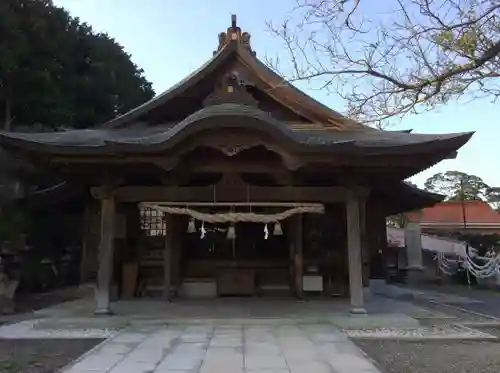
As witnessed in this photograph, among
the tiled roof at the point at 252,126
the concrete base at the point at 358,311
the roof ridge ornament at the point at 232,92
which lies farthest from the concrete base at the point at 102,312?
the roof ridge ornament at the point at 232,92

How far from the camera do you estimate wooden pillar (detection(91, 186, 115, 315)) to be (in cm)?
798

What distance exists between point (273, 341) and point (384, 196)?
698cm

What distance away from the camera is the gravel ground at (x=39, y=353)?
200 inches

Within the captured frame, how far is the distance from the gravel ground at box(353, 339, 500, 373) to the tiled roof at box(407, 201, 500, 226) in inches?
1106

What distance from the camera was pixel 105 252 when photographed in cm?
805

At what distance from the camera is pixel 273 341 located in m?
6.14

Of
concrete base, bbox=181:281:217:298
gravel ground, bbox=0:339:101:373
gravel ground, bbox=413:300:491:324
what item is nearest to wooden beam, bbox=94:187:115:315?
gravel ground, bbox=0:339:101:373

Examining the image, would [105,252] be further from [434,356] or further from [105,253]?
[434,356]

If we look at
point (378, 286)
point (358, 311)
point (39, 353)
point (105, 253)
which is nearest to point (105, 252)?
point (105, 253)

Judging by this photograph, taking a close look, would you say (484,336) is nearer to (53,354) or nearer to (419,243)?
(53,354)

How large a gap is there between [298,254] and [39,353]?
5.57 metres

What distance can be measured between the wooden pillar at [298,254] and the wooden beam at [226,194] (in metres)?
1.74

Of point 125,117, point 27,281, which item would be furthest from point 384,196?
point 27,281

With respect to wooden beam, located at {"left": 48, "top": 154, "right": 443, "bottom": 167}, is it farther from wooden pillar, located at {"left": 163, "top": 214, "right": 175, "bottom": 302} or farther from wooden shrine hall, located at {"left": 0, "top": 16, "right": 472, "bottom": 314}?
wooden pillar, located at {"left": 163, "top": 214, "right": 175, "bottom": 302}
